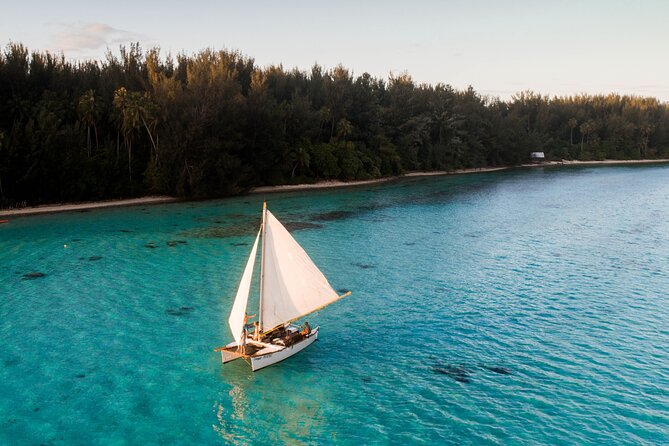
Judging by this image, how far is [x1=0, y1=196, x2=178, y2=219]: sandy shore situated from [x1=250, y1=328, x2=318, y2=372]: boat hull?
45975 mm

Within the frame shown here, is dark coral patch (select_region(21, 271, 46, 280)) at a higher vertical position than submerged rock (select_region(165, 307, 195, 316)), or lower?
higher

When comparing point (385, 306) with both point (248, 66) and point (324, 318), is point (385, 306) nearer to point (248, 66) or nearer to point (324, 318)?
point (324, 318)


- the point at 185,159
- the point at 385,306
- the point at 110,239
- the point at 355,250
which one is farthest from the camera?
the point at 185,159

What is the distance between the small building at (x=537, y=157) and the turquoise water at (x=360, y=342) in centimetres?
10269

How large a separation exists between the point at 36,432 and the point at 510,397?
15.8 m

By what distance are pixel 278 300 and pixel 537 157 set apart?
461ft

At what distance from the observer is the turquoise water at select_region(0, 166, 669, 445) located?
16.4 m

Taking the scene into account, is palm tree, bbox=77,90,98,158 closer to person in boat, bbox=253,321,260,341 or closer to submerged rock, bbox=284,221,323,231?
submerged rock, bbox=284,221,323,231

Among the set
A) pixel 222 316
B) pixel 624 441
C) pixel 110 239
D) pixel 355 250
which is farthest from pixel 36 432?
pixel 110 239

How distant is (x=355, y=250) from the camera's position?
133 feet

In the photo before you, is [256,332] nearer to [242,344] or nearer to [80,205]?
[242,344]

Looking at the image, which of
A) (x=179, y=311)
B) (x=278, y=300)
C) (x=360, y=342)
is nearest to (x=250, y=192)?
(x=179, y=311)

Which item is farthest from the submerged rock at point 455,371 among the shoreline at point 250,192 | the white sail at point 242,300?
the shoreline at point 250,192

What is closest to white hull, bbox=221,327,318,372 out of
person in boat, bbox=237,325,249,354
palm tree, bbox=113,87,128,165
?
person in boat, bbox=237,325,249,354
